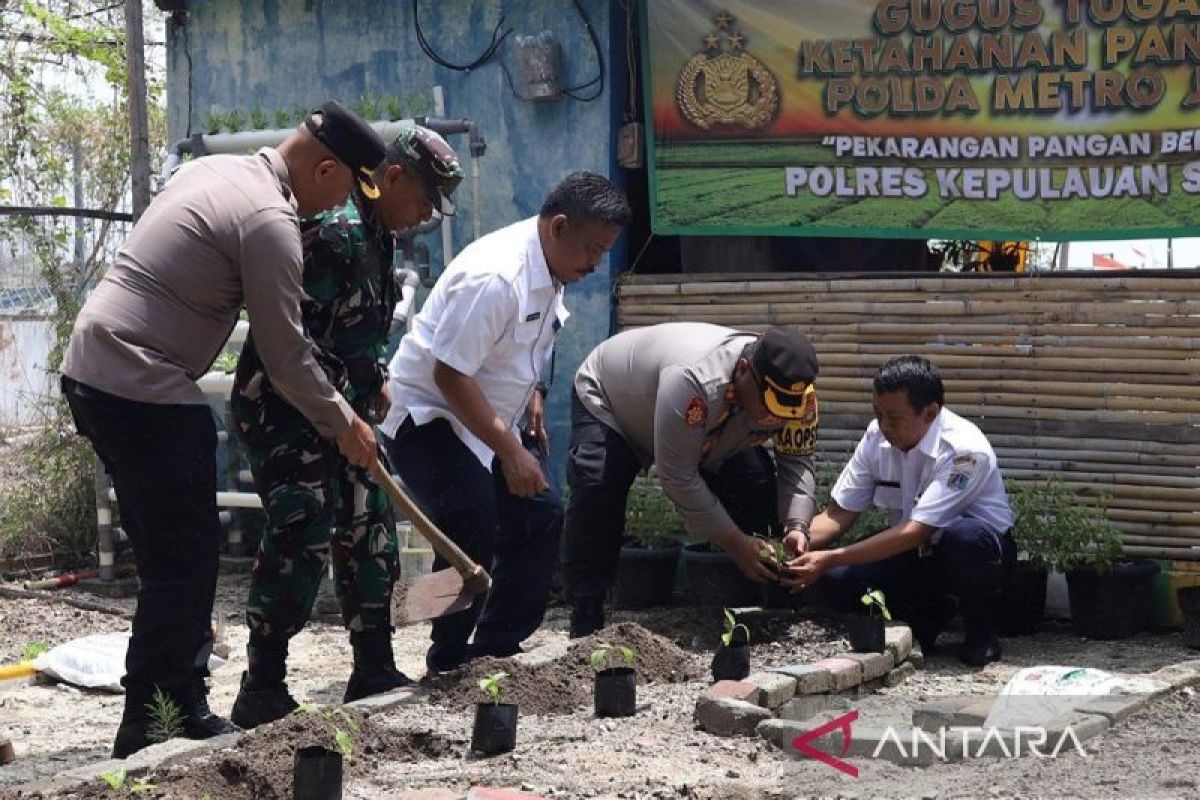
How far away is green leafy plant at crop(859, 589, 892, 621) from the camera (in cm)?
633

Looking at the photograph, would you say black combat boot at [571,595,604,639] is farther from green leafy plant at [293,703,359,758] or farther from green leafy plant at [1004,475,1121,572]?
green leafy plant at [293,703,359,758]

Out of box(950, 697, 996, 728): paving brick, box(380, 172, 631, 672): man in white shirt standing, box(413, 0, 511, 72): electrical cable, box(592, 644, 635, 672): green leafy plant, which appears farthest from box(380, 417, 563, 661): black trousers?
box(413, 0, 511, 72): electrical cable

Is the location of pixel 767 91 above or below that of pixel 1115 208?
above

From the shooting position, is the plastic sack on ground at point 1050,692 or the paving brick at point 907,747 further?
the plastic sack on ground at point 1050,692

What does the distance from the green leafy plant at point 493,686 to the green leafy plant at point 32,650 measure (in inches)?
103

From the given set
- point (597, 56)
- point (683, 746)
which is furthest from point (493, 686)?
point (597, 56)

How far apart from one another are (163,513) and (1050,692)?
2800 millimetres

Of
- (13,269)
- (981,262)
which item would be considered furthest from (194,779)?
(13,269)

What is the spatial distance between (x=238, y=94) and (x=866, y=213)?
3.97 m

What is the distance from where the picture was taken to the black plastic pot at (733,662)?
6008 mm

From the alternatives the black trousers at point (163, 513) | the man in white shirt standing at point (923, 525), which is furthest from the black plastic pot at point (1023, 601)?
the black trousers at point (163, 513)

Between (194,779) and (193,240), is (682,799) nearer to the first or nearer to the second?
(194,779)

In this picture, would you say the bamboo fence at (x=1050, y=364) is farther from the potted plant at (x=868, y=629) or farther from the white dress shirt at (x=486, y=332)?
the white dress shirt at (x=486, y=332)

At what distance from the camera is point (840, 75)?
818 centimetres
